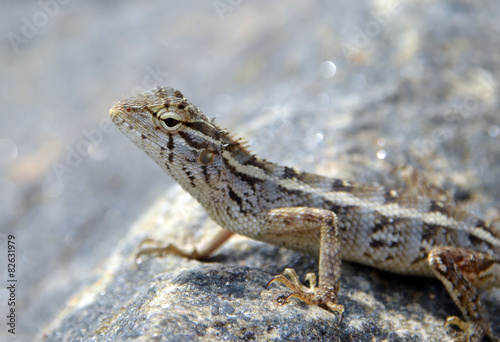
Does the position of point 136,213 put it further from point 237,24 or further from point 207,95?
point 237,24

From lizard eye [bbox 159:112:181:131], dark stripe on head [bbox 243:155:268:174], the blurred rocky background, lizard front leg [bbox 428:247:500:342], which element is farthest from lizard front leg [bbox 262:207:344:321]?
lizard eye [bbox 159:112:181:131]

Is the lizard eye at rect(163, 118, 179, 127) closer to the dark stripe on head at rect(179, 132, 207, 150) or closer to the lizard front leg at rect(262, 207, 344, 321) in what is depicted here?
the dark stripe on head at rect(179, 132, 207, 150)

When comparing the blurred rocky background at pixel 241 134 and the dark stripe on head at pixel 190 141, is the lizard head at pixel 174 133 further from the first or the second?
the blurred rocky background at pixel 241 134

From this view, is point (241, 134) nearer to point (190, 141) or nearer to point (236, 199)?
point (236, 199)

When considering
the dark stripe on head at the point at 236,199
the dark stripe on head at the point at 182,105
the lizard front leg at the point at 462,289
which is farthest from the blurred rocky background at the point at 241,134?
the dark stripe on head at the point at 182,105

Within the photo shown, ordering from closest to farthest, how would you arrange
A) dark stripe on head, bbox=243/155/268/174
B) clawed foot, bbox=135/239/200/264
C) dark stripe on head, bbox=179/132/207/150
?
dark stripe on head, bbox=179/132/207/150 < dark stripe on head, bbox=243/155/268/174 < clawed foot, bbox=135/239/200/264

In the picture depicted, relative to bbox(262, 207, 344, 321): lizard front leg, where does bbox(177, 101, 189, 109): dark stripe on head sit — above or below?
above

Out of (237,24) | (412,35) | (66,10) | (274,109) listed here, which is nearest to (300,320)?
(274,109)
